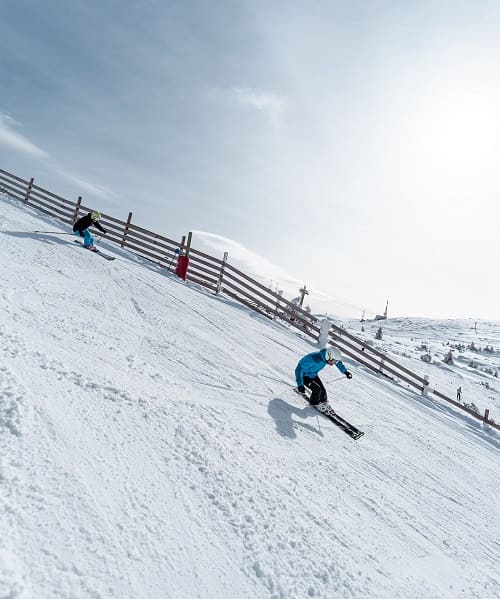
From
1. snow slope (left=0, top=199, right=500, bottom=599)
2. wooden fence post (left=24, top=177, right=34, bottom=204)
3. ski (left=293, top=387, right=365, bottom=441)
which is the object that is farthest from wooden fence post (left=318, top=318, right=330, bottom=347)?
wooden fence post (left=24, top=177, right=34, bottom=204)

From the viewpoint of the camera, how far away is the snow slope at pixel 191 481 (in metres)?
2.65

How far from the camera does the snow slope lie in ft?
8.70

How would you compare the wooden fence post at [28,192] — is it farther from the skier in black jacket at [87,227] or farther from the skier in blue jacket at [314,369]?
the skier in blue jacket at [314,369]

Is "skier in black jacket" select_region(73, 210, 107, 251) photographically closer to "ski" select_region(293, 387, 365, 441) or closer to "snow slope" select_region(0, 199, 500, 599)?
"snow slope" select_region(0, 199, 500, 599)

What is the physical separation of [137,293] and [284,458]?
6796 mm

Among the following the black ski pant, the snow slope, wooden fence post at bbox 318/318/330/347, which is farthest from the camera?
wooden fence post at bbox 318/318/330/347

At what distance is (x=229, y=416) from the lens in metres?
5.21

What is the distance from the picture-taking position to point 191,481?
11.8 feet

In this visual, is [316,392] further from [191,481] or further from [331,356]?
[191,481]

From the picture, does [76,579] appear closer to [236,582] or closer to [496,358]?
[236,582]

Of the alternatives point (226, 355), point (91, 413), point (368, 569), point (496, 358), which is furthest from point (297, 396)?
point (496, 358)

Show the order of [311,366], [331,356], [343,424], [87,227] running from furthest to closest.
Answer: [87,227]
[331,356]
[311,366]
[343,424]

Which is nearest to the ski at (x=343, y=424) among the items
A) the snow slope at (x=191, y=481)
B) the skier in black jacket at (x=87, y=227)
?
the snow slope at (x=191, y=481)

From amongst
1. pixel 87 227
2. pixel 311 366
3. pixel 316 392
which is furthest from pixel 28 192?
pixel 316 392
